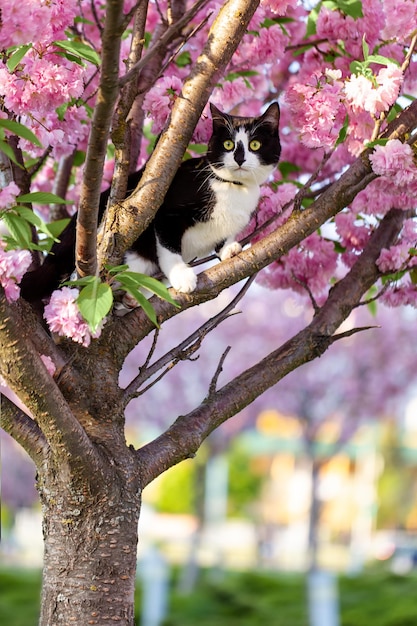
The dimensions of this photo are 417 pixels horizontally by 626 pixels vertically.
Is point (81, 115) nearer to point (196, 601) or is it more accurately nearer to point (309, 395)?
point (196, 601)

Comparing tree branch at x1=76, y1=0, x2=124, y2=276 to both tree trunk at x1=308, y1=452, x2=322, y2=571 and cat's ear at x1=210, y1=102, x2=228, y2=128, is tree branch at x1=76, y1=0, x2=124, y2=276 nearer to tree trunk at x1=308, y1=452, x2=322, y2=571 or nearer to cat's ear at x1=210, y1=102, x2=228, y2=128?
cat's ear at x1=210, y1=102, x2=228, y2=128

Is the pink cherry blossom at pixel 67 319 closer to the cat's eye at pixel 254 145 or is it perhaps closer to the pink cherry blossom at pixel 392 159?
the pink cherry blossom at pixel 392 159

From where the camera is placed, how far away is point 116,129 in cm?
212

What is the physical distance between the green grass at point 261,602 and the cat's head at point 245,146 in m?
6.02

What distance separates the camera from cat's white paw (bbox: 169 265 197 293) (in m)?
2.21

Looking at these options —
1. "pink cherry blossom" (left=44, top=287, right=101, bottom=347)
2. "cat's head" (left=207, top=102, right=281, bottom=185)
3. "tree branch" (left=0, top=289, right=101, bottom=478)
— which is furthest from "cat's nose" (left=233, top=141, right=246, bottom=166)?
"tree branch" (left=0, top=289, right=101, bottom=478)

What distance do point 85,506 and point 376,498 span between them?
27814 millimetres

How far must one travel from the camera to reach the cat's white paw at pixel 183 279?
7.26 feet

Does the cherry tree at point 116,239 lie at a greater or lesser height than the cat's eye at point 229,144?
lesser

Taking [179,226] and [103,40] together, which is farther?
[179,226]

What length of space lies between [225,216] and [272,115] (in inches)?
18.4

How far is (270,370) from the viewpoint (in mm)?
2439

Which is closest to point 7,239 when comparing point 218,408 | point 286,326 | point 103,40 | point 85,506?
point 103,40

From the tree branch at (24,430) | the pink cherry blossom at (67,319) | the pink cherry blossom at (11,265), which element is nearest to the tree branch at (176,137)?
the pink cherry blossom at (67,319)
